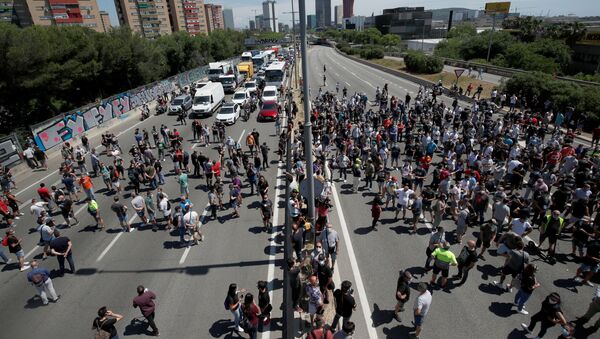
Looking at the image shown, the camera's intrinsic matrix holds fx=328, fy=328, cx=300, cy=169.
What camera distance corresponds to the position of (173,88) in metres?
45.8

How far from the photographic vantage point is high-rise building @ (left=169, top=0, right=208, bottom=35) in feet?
458

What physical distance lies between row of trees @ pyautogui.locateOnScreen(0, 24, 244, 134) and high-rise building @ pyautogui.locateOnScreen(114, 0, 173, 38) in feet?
263

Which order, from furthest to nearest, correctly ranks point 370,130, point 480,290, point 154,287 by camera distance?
1. point 370,130
2. point 154,287
3. point 480,290

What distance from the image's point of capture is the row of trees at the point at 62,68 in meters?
29.7

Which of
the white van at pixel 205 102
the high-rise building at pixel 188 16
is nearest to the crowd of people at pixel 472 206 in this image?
the white van at pixel 205 102

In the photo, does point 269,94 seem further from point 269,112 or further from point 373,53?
point 373,53

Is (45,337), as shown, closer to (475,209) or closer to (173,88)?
(475,209)

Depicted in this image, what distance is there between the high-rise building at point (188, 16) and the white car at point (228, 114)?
126207 mm

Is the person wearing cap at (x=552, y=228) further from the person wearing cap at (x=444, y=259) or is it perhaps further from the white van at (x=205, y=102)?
the white van at (x=205, y=102)

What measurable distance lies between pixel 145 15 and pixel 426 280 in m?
146

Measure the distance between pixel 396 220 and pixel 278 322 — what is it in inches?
249

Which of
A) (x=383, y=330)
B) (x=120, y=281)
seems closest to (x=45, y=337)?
(x=120, y=281)

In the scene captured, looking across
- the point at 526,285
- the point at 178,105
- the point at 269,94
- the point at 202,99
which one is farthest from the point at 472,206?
the point at 178,105

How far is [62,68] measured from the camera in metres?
34.1
